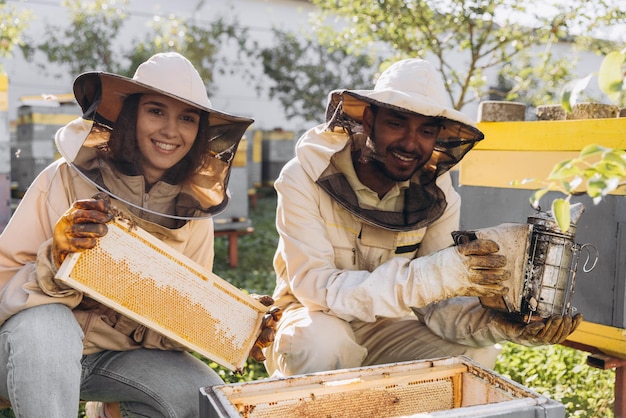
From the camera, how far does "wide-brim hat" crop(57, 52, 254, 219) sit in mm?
2178

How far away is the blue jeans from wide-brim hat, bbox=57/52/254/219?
1.58 feet

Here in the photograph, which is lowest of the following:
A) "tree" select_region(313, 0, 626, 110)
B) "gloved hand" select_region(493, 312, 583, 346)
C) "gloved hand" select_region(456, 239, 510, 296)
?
"gloved hand" select_region(493, 312, 583, 346)

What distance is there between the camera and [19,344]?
1804 mm

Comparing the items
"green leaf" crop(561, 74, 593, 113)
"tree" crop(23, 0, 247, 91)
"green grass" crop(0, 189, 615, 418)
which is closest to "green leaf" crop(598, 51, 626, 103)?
"green leaf" crop(561, 74, 593, 113)

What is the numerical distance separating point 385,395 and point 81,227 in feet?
3.19

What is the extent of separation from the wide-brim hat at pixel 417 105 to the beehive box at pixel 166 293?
34.0 inches

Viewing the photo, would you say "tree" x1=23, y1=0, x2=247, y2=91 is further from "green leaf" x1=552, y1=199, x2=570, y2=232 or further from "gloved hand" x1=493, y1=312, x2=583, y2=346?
"green leaf" x1=552, y1=199, x2=570, y2=232

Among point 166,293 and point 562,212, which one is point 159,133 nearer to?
point 166,293

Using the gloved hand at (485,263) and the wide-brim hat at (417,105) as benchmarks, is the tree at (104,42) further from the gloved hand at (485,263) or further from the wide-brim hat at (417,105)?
the gloved hand at (485,263)

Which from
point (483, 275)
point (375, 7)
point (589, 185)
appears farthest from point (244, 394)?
point (375, 7)

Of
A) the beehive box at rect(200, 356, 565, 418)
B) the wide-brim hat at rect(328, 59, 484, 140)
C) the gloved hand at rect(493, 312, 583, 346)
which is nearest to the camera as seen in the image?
the beehive box at rect(200, 356, 565, 418)

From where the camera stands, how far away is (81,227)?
5.78ft

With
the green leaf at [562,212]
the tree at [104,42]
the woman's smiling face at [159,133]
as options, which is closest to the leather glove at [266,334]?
the woman's smiling face at [159,133]

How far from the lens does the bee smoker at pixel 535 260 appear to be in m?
1.98
